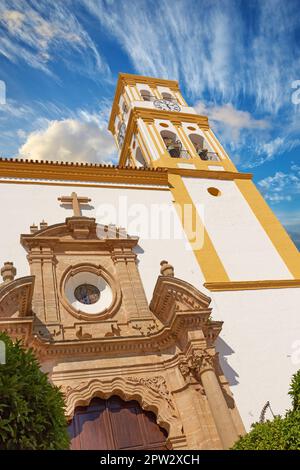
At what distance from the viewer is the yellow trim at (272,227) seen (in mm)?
11297

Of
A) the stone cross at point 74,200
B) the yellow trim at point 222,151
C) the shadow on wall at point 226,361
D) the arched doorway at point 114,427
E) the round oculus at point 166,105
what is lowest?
the arched doorway at point 114,427

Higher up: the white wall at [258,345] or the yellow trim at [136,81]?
the yellow trim at [136,81]

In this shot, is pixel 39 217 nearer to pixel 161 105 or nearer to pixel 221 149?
pixel 221 149

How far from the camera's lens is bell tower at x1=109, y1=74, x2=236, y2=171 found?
14453mm

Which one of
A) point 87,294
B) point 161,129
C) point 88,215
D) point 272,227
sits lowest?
point 87,294

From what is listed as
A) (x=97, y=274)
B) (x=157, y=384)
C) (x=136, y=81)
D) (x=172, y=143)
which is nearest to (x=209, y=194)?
(x=172, y=143)

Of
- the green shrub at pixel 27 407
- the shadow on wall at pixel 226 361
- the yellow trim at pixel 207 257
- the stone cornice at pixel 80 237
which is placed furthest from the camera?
the yellow trim at pixel 207 257

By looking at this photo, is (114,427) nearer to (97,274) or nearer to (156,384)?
(156,384)

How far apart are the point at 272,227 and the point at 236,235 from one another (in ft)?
4.38

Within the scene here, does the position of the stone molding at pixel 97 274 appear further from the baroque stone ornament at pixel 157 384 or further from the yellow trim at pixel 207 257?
the yellow trim at pixel 207 257

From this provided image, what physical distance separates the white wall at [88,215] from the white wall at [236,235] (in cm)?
108

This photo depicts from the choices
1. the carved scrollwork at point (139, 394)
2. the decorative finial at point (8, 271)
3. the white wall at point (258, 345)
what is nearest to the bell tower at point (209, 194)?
the white wall at point (258, 345)

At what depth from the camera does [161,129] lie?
51.7 feet
